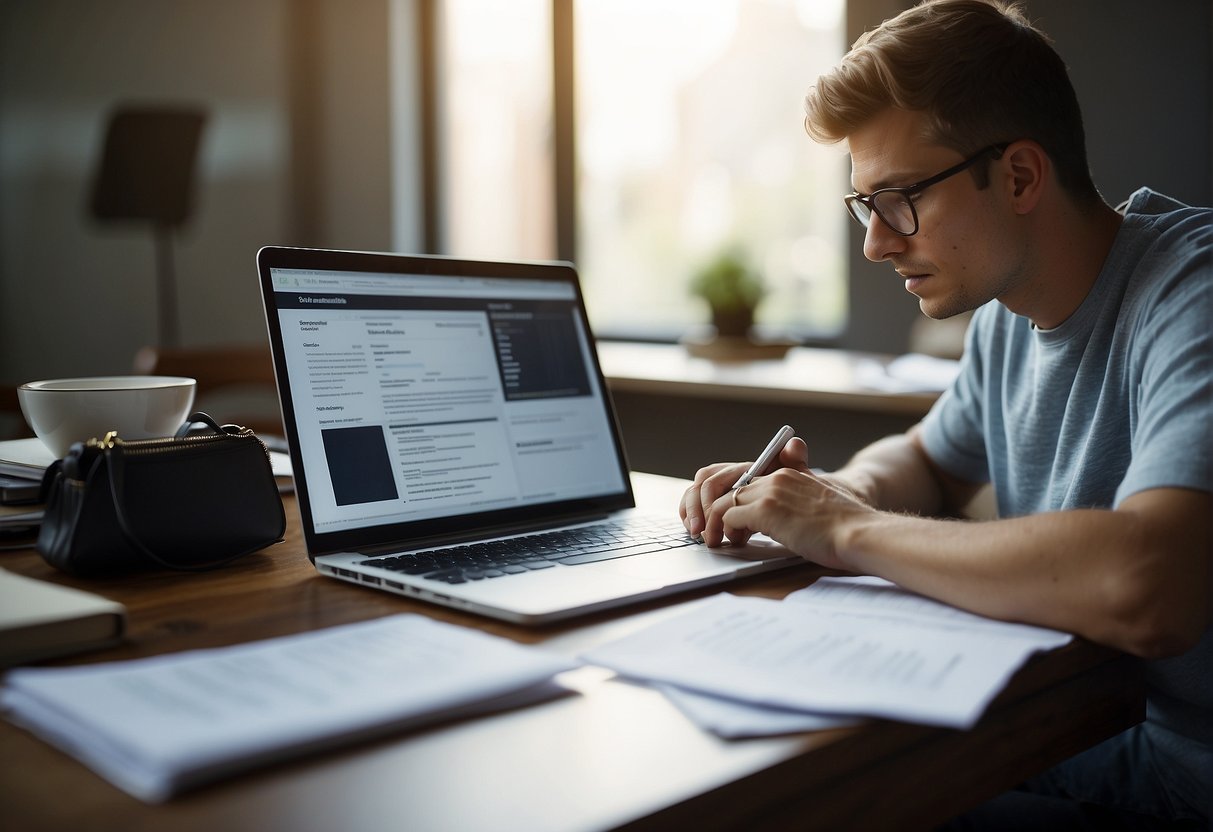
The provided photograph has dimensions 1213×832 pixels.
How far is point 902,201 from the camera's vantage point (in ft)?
3.99

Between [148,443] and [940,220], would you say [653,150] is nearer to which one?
[940,220]

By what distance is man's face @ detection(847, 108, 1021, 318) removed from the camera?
1.20 meters

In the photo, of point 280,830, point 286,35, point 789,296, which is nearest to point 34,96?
point 286,35

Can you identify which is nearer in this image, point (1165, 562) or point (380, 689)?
point (380, 689)

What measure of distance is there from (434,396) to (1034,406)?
0.67m

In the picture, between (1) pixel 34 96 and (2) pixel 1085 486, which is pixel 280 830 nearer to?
(2) pixel 1085 486

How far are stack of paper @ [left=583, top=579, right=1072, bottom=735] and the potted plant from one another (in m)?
1.88

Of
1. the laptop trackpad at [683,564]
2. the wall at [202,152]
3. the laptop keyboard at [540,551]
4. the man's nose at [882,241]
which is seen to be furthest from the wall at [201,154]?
the laptop trackpad at [683,564]

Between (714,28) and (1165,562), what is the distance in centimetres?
333

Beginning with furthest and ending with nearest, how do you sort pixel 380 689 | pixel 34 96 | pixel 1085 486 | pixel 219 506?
pixel 34 96
pixel 1085 486
pixel 219 506
pixel 380 689

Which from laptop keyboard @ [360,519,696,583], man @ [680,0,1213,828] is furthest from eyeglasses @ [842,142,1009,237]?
laptop keyboard @ [360,519,696,583]

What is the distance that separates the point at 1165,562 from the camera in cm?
78

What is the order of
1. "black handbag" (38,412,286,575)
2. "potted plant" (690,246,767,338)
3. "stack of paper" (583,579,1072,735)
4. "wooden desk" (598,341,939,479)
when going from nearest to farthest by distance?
"stack of paper" (583,579,1072,735), "black handbag" (38,412,286,575), "wooden desk" (598,341,939,479), "potted plant" (690,246,767,338)

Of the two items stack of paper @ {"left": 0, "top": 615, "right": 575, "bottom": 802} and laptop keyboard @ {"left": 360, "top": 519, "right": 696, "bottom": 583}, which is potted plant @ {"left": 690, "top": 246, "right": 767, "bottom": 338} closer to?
laptop keyboard @ {"left": 360, "top": 519, "right": 696, "bottom": 583}
